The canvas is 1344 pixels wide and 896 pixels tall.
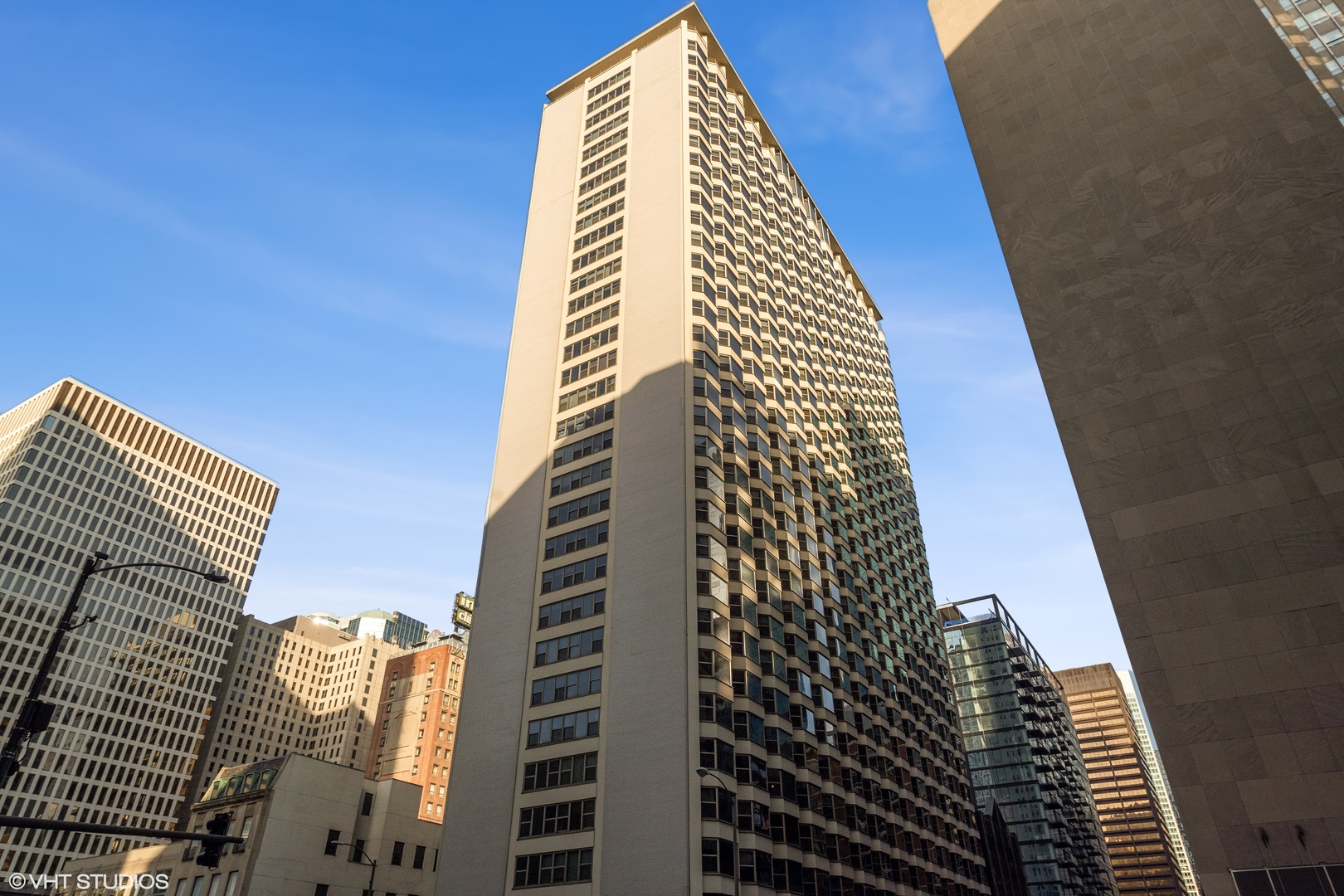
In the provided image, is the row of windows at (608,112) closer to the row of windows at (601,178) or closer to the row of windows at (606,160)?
the row of windows at (606,160)

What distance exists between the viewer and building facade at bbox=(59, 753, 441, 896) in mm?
67125

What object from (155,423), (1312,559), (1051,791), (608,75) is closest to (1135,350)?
(1312,559)

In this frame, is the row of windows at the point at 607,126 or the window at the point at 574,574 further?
the row of windows at the point at 607,126

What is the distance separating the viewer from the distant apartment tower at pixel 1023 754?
138000mm

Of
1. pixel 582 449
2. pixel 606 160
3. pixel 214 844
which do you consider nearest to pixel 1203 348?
pixel 214 844

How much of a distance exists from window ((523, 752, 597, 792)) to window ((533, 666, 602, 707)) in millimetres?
4528

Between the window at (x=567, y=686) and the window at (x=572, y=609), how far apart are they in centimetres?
452

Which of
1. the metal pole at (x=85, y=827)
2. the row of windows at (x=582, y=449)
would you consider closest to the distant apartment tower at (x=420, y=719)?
the row of windows at (x=582, y=449)

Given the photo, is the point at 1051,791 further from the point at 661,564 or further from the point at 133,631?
the point at 133,631

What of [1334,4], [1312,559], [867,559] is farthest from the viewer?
[867,559]

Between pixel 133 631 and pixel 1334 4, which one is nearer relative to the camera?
pixel 1334 4

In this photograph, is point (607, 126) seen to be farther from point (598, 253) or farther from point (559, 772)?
point (559, 772)

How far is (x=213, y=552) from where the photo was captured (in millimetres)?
187750

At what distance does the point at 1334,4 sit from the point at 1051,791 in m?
132
